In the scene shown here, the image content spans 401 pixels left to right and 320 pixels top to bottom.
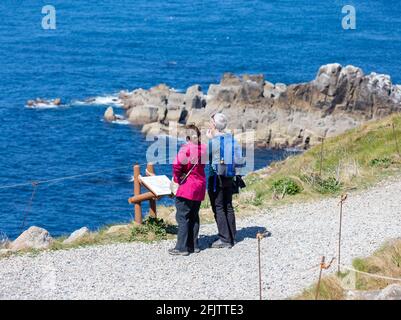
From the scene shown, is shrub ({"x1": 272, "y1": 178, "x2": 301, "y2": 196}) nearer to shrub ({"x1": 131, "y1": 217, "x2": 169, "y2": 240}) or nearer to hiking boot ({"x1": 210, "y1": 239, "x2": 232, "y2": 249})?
shrub ({"x1": 131, "y1": 217, "x2": 169, "y2": 240})

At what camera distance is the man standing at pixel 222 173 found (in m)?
14.5

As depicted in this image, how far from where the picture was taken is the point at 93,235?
645 inches

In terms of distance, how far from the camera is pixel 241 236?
629 inches

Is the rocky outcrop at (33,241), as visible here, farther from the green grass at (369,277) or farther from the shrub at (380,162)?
the shrub at (380,162)

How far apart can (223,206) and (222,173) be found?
2.35 feet

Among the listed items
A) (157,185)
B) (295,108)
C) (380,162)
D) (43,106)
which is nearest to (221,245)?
(157,185)

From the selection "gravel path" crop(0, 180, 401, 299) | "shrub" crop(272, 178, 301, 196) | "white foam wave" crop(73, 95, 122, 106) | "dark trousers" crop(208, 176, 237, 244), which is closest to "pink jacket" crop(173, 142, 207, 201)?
"dark trousers" crop(208, 176, 237, 244)

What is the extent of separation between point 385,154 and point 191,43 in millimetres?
85497

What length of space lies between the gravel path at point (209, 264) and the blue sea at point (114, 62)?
23308 mm

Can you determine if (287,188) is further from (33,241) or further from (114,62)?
(114,62)

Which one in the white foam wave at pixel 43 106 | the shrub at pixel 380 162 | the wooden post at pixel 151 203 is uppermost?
the wooden post at pixel 151 203

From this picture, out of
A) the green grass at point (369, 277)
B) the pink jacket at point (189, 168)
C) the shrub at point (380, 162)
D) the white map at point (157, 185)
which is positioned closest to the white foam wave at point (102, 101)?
the shrub at point (380, 162)
